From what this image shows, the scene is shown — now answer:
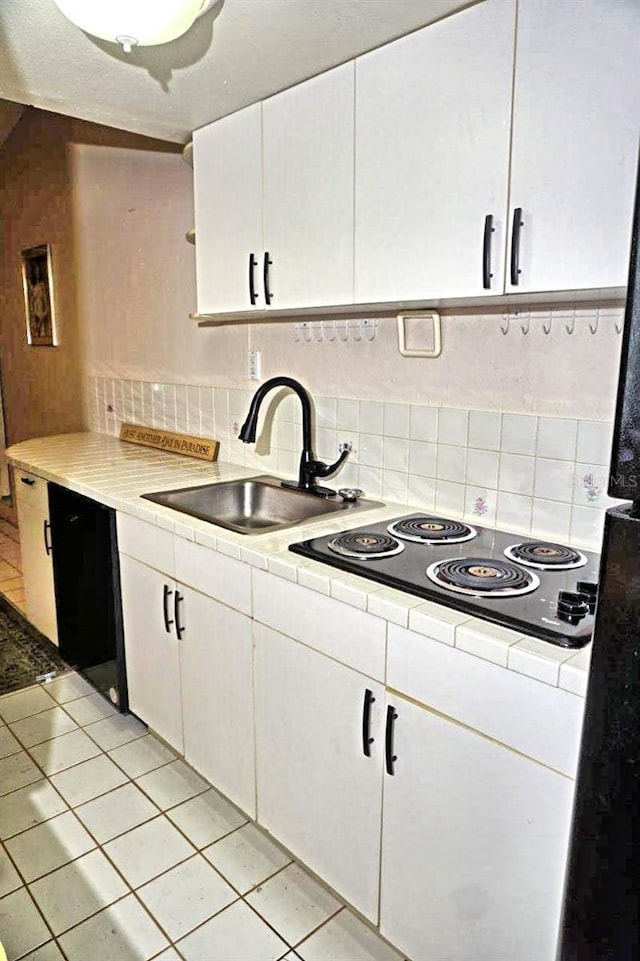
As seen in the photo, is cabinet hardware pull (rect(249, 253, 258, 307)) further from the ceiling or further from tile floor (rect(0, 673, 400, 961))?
tile floor (rect(0, 673, 400, 961))

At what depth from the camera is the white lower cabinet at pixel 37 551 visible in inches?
107

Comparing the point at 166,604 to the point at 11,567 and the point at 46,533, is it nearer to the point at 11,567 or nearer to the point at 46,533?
the point at 46,533

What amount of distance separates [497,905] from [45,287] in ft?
13.2

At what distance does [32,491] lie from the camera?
9.13 ft

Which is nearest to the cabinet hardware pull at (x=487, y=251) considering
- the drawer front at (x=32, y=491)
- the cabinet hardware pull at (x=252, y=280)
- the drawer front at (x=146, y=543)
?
the cabinet hardware pull at (x=252, y=280)

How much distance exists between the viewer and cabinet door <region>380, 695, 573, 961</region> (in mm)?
1101

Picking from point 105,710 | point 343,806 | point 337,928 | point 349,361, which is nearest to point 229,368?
point 349,361

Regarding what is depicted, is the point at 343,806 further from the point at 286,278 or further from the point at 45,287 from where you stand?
the point at 45,287

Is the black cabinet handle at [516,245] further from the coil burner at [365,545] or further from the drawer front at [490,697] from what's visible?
the drawer front at [490,697]

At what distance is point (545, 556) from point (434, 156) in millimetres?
926

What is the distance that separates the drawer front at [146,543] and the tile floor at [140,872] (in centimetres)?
68

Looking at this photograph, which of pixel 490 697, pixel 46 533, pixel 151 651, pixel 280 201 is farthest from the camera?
pixel 46 533

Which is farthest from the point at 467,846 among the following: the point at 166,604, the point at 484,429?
the point at 166,604

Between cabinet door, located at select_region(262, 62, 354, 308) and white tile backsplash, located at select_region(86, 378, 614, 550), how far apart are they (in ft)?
1.40
